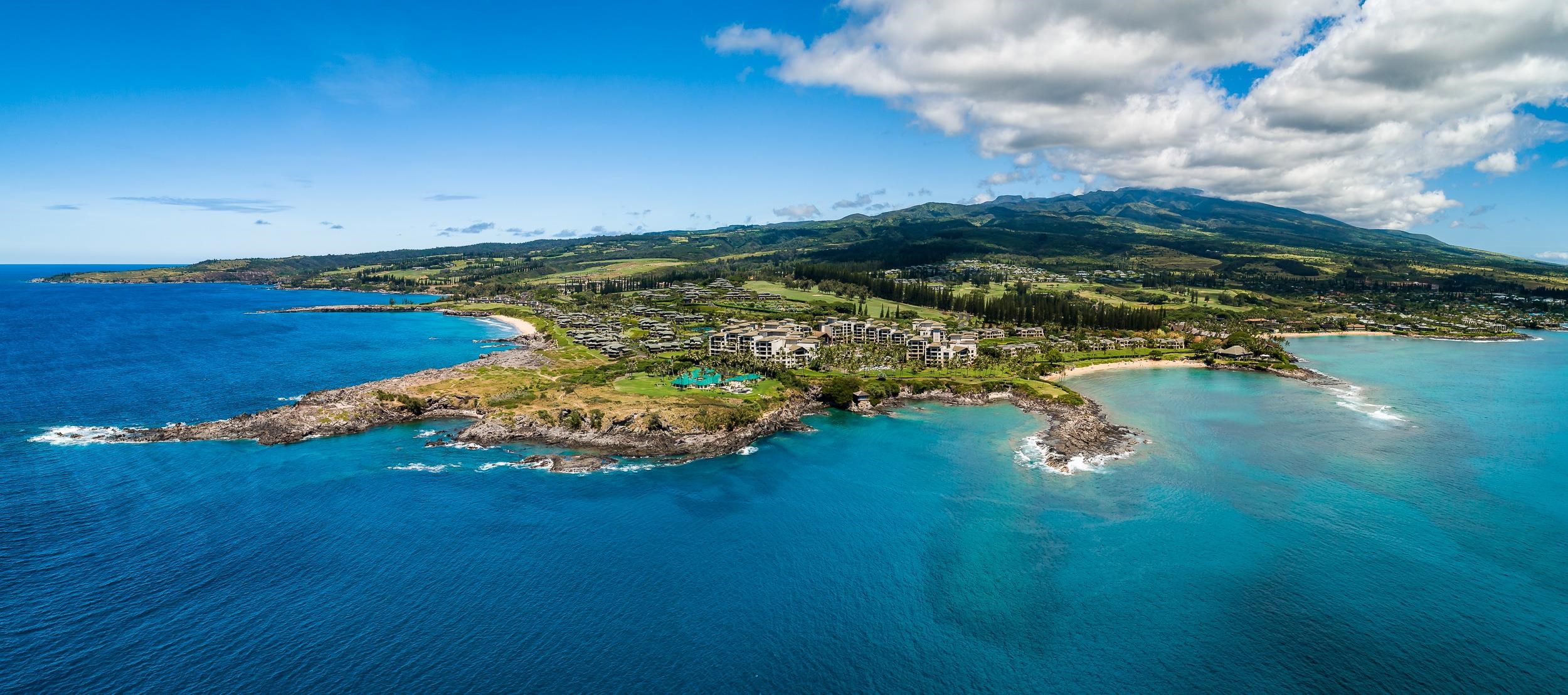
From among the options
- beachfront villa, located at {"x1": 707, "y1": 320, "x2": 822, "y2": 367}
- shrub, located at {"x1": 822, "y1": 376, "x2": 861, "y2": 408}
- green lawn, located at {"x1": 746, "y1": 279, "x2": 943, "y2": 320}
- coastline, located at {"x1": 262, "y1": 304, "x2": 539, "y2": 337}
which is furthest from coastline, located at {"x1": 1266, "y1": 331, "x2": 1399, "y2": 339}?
coastline, located at {"x1": 262, "y1": 304, "x2": 539, "y2": 337}

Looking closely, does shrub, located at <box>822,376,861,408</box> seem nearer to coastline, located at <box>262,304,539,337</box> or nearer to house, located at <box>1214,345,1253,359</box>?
house, located at <box>1214,345,1253,359</box>

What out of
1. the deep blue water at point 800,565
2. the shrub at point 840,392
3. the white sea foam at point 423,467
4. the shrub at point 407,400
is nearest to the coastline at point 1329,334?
the deep blue water at point 800,565

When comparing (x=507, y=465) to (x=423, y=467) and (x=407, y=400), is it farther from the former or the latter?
(x=407, y=400)

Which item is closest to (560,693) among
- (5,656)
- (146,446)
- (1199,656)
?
(5,656)

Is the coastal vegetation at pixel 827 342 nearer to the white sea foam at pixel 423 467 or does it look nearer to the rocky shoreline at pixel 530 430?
the rocky shoreline at pixel 530 430

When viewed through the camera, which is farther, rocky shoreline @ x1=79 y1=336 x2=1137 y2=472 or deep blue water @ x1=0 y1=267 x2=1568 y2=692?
rocky shoreline @ x1=79 y1=336 x2=1137 y2=472

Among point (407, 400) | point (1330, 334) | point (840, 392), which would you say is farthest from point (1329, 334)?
point (407, 400)

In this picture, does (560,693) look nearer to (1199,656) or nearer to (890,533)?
(890,533)
